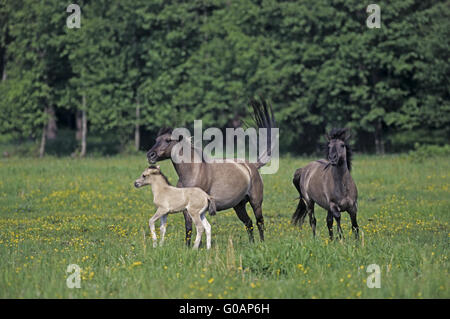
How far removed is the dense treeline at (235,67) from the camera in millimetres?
38469

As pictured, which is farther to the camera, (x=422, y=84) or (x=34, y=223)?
(x=422, y=84)

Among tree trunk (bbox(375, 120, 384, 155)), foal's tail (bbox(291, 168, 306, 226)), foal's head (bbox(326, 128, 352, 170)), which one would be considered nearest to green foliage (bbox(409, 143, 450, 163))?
tree trunk (bbox(375, 120, 384, 155))

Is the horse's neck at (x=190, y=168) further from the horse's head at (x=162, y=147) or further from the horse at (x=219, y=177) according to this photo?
the horse's head at (x=162, y=147)

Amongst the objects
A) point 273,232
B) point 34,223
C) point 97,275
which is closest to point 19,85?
point 34,223

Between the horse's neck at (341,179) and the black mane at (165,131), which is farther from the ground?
the black mane at (165,131)

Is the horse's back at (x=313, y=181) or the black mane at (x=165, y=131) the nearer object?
the black mane at (x=165, y=131)

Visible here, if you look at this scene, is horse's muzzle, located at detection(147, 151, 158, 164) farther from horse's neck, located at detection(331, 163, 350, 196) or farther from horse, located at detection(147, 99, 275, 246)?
horse's neck, located at detection(331, 163, 350, 196)

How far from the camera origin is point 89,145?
47750 mm

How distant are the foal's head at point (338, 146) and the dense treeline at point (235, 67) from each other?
25.9 meters

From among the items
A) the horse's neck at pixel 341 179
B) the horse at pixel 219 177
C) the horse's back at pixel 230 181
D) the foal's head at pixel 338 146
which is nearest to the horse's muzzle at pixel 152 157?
the horse at pixel 219 177

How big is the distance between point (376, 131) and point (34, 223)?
27.5m
